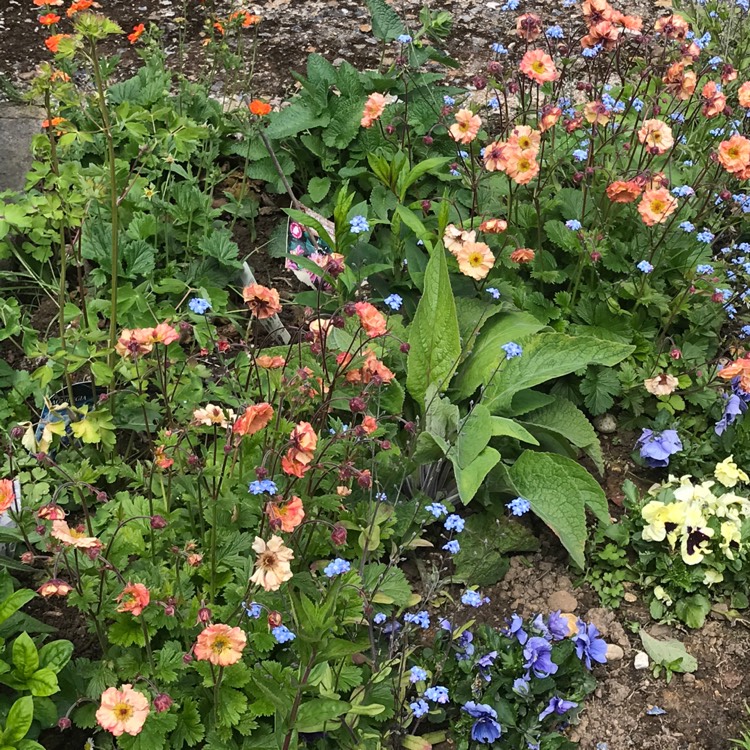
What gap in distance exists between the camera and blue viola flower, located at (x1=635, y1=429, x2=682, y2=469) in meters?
2.83

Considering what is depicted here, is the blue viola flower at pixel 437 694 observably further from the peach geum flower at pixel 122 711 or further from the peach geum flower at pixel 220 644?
the peach geum flower at pixel 122 711

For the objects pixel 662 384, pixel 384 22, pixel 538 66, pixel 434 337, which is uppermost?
A: pixel 538 66

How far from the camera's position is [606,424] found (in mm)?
3080

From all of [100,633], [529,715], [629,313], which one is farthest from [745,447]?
[100,633]

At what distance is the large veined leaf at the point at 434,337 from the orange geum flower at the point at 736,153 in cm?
105

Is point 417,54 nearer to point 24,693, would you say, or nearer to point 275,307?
point 275,307

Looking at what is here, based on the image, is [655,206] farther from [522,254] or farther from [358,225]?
[358,225]

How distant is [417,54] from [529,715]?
2.76m

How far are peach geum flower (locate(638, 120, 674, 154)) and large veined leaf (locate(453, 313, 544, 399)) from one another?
0.75 meters

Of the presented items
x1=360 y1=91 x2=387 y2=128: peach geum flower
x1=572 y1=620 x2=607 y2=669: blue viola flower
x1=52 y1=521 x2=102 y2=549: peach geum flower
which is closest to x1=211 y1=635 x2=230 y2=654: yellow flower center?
x1=52 y1=521 x2=102 y2=549: peach geum flower

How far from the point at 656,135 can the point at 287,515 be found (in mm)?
2011

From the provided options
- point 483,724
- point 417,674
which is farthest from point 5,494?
point 483,724

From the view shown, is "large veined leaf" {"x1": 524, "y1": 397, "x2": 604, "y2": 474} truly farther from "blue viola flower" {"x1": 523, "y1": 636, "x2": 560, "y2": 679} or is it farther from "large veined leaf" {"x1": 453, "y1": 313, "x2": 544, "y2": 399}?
"blue viola flower" {"x1": 523, "y1": 636, "x2": 560, "y2": 679}

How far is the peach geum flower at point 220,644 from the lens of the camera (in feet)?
5.61
